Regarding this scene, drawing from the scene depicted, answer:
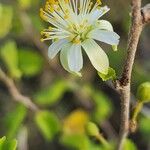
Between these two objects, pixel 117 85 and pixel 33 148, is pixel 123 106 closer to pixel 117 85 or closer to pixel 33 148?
pixel 117 85

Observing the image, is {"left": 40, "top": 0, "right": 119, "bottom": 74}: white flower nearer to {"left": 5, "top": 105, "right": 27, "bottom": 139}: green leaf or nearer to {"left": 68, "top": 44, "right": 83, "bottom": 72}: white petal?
{"left": 68, "top": 44, "right": 83, "bottom": 72}: white petal

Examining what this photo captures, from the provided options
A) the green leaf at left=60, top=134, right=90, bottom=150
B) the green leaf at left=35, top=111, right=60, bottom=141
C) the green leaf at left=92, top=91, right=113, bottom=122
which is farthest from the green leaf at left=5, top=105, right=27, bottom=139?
the green leaf at left=92, top=91, right=113, bottom=122

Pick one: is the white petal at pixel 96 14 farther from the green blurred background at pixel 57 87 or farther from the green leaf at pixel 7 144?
the green blurred background at pixel 57 87

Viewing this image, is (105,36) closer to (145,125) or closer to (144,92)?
(144,92)

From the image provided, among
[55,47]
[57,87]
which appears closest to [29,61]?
[57,87]

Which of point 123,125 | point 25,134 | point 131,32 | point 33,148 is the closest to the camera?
point 131,32

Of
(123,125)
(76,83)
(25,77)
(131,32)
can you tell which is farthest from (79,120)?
(131,32)
